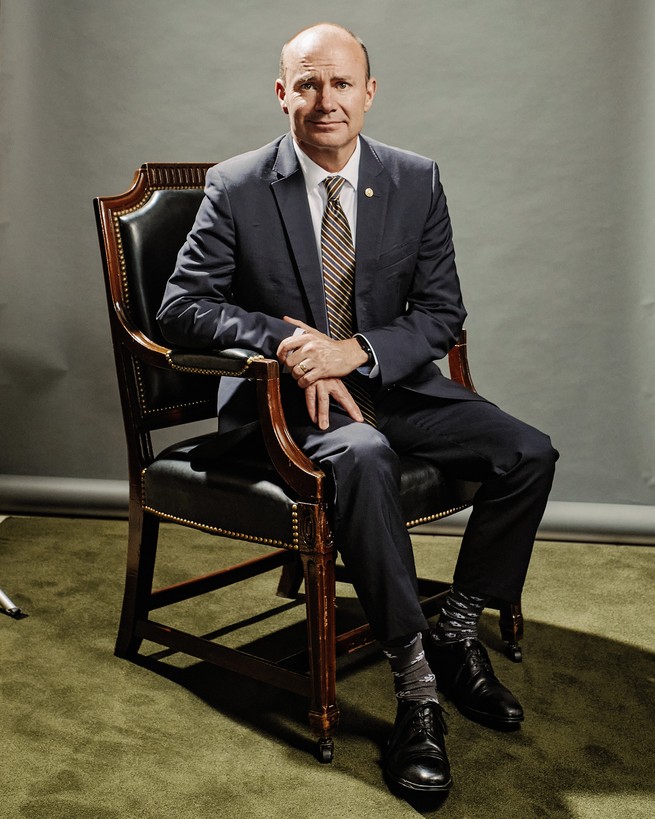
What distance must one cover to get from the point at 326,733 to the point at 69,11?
293 cm

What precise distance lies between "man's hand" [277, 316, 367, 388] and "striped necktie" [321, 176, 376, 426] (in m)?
0.14

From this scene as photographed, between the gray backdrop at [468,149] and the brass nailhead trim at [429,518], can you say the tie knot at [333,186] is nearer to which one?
the brass nailhead trim at [429,518]

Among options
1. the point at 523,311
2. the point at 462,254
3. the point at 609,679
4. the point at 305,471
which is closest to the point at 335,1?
the point at 462,254

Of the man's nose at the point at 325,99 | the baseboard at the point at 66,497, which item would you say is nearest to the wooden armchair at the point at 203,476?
the man's nose at the point at 325,99

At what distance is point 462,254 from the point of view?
3.79m

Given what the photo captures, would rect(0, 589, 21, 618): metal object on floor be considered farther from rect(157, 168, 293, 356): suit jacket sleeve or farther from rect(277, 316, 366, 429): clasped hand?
rect(277, 316, 366, 429): clasped hand

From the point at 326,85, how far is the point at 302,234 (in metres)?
0.36

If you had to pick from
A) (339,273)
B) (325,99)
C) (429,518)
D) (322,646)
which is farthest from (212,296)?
(322,646)

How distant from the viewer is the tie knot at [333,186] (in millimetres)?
2561

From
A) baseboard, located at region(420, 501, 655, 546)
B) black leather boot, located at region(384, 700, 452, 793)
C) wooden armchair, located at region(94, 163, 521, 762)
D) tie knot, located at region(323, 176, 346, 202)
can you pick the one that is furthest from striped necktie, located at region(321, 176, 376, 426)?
baseboard, located at region(420, 501, 655, 546)

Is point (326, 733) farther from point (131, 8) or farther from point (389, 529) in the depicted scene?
point (131, 8)

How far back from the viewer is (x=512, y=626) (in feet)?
8.93

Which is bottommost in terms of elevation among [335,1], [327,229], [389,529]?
[389,529]

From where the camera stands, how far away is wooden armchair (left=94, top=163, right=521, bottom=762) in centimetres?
221
